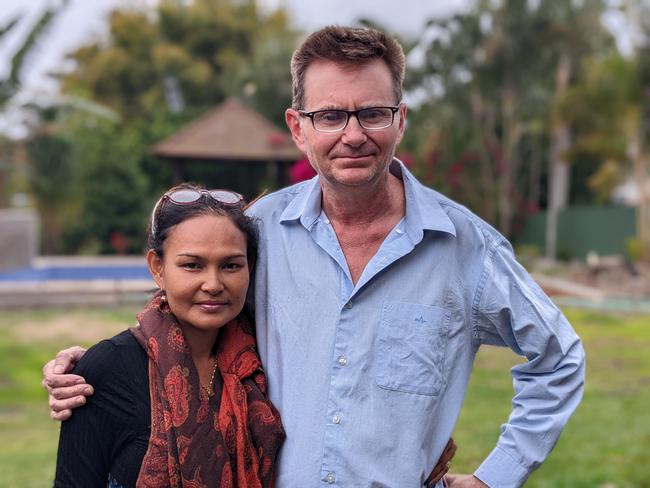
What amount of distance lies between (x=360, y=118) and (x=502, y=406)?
7.07 metres

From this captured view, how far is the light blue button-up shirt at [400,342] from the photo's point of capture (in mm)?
2502

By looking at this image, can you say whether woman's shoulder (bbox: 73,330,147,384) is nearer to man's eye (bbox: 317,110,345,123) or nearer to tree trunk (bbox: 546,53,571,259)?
man's eye (bbox: 317,110,345,123)

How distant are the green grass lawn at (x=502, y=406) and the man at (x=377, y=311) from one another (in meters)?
3.71

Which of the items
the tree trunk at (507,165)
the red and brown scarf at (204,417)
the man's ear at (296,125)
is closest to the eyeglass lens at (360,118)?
the man's ear at (296,125)

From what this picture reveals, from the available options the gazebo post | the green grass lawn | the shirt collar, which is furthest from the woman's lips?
the gazebo post

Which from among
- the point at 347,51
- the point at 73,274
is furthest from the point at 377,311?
the point at 73,274

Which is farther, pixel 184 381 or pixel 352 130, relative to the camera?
pixel 352 130

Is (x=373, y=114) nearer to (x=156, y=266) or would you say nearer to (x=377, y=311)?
(x=377, y=311)

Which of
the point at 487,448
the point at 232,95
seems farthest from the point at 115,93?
the point at 487,448

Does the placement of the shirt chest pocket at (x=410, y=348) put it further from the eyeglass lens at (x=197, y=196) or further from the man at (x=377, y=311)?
the eyeglass lens at (x=197, y=196)

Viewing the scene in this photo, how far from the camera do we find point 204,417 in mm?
2350

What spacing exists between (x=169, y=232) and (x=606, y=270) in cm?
2200

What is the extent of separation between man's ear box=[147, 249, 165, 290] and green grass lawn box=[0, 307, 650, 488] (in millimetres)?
4120

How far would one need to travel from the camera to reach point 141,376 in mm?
2381
